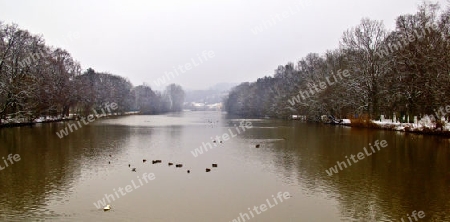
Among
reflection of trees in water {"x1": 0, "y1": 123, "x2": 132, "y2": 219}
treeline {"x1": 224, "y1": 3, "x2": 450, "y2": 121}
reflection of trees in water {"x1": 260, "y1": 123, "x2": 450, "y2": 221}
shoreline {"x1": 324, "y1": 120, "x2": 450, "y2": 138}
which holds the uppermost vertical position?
treeline {"x1": 224, "y1": 3, "x2": 450, "y2": 121}

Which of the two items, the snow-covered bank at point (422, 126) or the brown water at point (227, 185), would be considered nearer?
the brown water at point (227, 185)

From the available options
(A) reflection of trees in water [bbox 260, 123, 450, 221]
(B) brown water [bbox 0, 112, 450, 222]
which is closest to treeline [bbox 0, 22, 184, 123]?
(B) brown water [bbox 0, 112, 450, 222]

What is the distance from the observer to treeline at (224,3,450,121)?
1480 inches

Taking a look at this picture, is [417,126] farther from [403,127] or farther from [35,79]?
[35,79]

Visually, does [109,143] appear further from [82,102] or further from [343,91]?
[82,102]

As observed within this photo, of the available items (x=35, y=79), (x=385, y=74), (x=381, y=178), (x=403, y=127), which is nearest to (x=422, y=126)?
(x=403, y=127)

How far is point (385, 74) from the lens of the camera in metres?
50.2

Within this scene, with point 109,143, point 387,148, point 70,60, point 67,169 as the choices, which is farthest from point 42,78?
point 387,148

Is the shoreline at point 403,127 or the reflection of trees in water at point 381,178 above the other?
the shoreline at point 403,127

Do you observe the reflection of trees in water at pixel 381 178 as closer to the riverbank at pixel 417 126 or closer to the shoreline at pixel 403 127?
the riverbank at pixel 417 126

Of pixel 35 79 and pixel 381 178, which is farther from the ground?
pixel 35 79

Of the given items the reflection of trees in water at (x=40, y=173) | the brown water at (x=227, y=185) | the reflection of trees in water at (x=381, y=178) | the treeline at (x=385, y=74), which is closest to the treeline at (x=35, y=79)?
the reflection of trees in water at (x=40, y=173)

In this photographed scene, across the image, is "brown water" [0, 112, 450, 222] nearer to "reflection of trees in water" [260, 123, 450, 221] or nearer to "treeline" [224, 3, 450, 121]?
"reflection of trees in water" [260, 123, 450, 221]

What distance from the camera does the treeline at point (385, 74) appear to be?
37.6 metres
